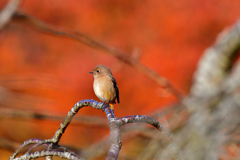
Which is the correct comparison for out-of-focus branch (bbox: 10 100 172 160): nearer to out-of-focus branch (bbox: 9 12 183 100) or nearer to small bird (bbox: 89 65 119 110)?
small bird (bbox: 89 65 119 110)

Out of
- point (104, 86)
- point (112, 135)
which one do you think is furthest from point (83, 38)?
point (112, 135)

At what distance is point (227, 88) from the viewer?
14.1 ft

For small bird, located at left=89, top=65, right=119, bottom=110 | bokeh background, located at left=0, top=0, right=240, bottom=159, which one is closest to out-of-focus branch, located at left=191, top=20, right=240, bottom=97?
small bird, located at left=89, top=65, right=119, bottom=110

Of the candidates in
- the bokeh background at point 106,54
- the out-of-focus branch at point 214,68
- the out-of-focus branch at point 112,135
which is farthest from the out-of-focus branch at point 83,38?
the bokeh background at point 106,54

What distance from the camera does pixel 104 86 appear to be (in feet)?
9.61

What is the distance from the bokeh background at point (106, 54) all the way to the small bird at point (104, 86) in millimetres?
4375

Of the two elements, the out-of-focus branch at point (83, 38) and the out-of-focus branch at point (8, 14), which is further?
the out-of-focus branch at point (83, 38)

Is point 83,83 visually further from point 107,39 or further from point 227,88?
point 227,88

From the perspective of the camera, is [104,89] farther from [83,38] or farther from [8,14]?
[8,14]

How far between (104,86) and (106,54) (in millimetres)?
5253

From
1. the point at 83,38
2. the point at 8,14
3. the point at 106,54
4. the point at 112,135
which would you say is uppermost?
the point at 106,54

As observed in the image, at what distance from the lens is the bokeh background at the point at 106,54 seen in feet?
25.8

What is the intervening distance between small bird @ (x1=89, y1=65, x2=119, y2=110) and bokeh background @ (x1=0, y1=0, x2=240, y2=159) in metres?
4.37

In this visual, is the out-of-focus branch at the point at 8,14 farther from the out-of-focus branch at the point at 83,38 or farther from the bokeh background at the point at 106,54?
the bokeh background at the point at 106,54
